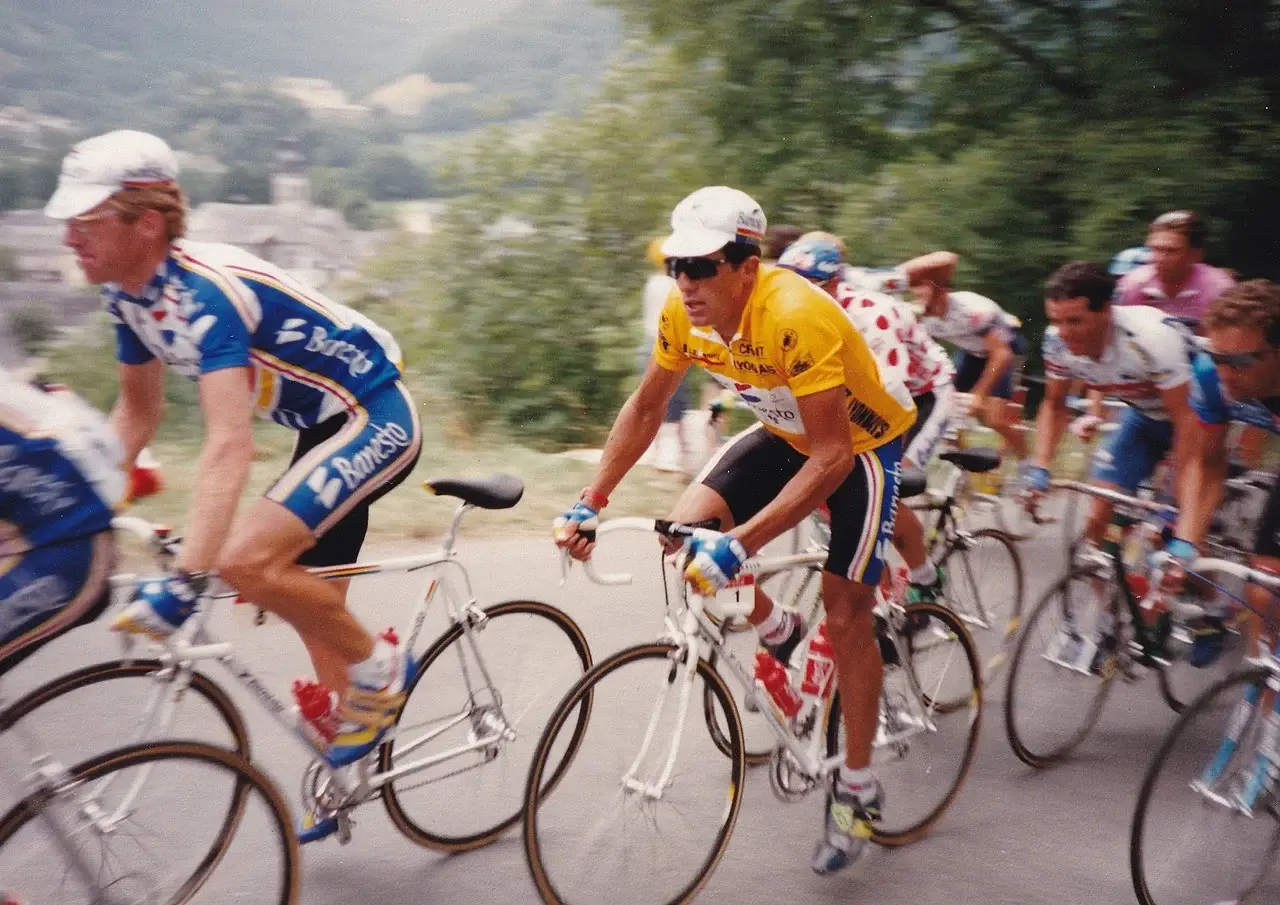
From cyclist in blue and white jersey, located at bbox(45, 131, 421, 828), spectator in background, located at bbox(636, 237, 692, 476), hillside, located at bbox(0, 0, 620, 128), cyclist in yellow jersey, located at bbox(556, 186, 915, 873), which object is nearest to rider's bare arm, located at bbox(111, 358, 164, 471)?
cyclist in blue and white jersey, located at bbox(45, 131, 421, 828)

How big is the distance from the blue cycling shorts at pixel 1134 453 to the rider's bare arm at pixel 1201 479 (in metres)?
0.55

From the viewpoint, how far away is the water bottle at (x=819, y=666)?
148 inches

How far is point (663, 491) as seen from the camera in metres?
8.16

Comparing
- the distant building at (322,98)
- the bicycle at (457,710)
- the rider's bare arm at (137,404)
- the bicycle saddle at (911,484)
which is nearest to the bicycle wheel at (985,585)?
the bicycle saddle at (911,484)

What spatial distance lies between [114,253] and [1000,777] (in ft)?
11.4

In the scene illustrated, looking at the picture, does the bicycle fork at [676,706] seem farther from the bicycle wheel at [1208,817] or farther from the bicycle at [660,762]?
the bicycle wheel at [1208,817]

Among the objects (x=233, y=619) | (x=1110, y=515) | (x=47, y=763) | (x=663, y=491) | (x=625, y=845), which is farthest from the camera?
(x=663, y=491)

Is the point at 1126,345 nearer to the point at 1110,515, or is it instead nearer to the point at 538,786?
the point at 1110,515

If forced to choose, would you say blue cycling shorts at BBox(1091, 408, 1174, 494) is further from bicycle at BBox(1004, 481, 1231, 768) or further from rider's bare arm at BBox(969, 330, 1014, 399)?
rider's bare arm at BBox(969, 330, 1014, 399)

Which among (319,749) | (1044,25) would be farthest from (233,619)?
(1044,25)

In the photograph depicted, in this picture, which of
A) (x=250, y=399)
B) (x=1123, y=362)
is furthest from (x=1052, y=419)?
(x=250, y=399)

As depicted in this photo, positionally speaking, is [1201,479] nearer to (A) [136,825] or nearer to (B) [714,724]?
(B) [714,724]

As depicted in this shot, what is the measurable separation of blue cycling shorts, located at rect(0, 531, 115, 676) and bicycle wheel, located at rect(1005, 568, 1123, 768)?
10.4 feet

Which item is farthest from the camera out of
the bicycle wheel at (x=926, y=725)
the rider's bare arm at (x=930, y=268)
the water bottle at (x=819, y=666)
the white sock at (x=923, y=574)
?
the rider's bare arm at (x=930, y=268)
